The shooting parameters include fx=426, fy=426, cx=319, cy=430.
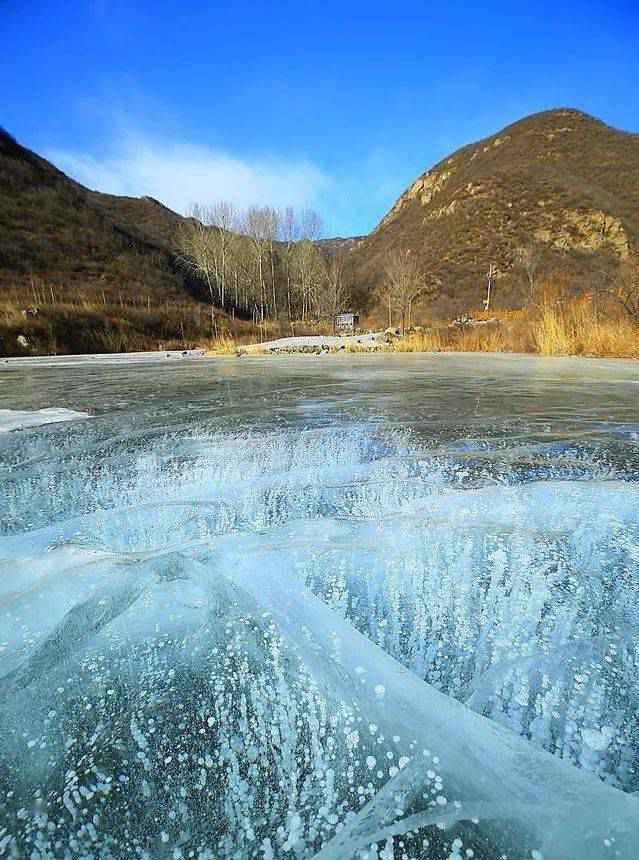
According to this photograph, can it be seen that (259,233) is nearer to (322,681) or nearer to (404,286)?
(404,286)

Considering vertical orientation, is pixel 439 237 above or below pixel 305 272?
above

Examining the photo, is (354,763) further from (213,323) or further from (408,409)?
(213,323)

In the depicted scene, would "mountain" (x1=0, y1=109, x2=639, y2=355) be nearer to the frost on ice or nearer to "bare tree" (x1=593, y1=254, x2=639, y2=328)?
"bare tree" (x1=593, y1=254, x2=639, y2=328)

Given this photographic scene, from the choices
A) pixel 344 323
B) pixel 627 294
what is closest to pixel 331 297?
pixel 344 323

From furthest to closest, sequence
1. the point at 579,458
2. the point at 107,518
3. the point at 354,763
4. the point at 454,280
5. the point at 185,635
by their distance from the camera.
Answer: the point at 454,280 → the point at 579,458 → the point at 107,518 → the point at 185,635 → the point at 354,763

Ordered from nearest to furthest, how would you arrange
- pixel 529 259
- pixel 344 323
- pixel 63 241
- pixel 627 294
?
pixel 627 294 → pixel 529 259 → pixel 63 241 → pixel 344 323

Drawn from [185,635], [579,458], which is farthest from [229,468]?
[579,458]

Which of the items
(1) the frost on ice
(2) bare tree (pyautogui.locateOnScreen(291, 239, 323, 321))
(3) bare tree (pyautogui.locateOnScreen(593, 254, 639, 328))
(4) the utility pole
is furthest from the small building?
(1) the frost on ice
